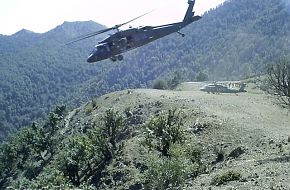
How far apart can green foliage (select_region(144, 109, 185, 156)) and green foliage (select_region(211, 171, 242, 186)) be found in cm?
1312

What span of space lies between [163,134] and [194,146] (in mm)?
4500

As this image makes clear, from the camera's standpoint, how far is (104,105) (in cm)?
9794

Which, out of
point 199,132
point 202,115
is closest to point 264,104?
point 202,115

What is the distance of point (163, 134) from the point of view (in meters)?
46.5

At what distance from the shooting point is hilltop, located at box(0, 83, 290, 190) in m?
33.5

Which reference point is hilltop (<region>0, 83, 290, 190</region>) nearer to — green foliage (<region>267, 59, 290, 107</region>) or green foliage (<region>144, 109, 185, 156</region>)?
green foliage (<region>144, 109, 185, 156</region>)

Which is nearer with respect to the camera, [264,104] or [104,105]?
[264,104]

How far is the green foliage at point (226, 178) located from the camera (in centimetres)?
3127

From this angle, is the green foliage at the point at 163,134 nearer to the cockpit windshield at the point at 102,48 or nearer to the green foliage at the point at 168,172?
the cockpit windshield at the point at 102,48

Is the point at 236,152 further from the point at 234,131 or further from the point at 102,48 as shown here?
the point at 102,48

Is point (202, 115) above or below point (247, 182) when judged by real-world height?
below

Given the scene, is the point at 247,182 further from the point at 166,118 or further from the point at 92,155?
the point at 92,155

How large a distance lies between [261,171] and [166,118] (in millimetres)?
20259

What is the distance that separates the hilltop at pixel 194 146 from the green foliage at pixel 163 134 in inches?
54.0
